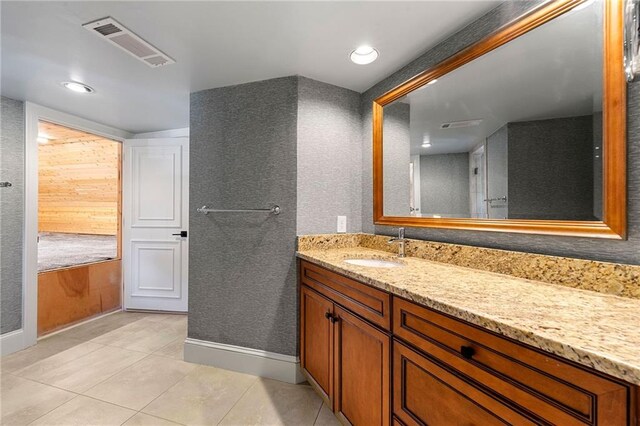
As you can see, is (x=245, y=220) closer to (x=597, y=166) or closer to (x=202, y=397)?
(x=202, y=397)

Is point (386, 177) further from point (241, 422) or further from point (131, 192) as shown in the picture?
point (131, 192)

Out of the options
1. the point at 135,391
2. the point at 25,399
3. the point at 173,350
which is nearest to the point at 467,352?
the point at 135,391

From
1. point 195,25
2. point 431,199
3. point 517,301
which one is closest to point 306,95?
point 195,25

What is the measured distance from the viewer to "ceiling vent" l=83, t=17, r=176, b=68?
1.46 metres

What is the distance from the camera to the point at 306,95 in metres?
2.04

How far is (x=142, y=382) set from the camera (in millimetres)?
1968

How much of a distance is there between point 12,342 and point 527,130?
398 centimetres

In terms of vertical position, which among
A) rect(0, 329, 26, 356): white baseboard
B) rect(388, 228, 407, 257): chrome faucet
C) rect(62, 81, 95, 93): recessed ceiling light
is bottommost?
rect(0, 329, 26, 356): white baseboard

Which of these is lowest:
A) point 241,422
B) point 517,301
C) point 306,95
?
point 241,422

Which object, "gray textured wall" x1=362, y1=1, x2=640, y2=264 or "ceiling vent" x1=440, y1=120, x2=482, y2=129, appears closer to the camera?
"gray textured wall" x1=362, y1=1, x2=640, y2=264

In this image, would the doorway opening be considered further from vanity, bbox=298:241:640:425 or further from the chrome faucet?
the chrome faucet

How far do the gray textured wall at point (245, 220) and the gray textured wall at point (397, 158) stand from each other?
66 cm

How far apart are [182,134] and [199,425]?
2.90 m

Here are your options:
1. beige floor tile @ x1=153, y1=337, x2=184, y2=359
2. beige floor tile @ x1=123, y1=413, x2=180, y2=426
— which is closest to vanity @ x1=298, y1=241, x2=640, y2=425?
beige floor tile @ x1=123, y1=413, x2=180, y2=426
